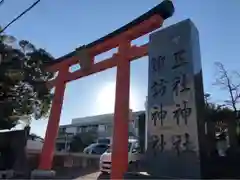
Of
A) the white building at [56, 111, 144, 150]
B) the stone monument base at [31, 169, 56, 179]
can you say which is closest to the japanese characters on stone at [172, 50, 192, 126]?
the stone monument base at [31, 169, 56, 179]

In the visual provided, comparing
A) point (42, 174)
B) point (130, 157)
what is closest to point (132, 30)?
point (130, 157)

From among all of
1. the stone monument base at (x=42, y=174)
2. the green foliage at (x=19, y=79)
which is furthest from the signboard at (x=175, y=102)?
the green foliage at (x=19, y=79)

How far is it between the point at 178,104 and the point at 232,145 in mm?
3027

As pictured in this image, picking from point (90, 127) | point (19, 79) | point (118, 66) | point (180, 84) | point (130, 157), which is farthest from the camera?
point (90, 127)

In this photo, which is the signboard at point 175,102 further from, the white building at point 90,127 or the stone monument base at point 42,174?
the white building at point 90,127

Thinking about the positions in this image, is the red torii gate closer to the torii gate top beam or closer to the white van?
the torii gate top beam

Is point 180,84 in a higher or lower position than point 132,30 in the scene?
lower

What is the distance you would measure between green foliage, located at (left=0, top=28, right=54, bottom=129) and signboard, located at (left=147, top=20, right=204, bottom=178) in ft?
27.9

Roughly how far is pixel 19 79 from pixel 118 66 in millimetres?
6725

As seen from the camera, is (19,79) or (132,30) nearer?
(132,30)

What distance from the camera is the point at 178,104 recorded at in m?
5.30

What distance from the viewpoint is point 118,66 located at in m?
8.96

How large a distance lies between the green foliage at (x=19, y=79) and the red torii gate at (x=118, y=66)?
239cm

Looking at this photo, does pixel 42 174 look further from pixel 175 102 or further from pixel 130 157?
pixel 175 102
